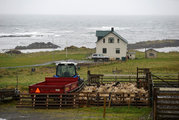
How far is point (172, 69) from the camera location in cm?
4662

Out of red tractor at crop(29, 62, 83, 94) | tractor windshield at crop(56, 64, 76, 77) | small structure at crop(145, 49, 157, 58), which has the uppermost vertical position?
small structure at crop(145, 49, 157, 58)

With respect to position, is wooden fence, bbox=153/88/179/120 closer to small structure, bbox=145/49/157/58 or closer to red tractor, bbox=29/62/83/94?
red tractor, bbox=29/62/83/94

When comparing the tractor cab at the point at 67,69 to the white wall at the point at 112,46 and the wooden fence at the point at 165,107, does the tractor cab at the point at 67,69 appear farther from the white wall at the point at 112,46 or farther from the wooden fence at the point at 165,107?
the white wall at the point at 112,46

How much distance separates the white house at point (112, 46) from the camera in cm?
6386

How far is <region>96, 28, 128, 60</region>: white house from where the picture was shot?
6386 cm

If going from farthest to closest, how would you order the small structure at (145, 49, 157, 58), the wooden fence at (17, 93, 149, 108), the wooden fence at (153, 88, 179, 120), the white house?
the small structure at (145, 49, 157, 58) < the white house < the wooden fence at (17, 93, 149, 108) < the wooden fence at (153, 88, 179, 120)

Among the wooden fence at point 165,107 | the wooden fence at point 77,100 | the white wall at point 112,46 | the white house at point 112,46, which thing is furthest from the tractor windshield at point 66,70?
the white wall at point 112,46

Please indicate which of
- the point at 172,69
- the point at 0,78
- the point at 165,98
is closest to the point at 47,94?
the point at 165,98

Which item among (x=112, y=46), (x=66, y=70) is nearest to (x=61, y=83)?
(x=66, y=70)

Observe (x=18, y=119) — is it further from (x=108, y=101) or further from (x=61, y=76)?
(x=61, y=76)

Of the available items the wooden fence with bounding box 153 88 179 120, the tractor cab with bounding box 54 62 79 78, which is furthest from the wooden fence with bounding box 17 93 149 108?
the tractor cab with bounding box 54 62 79 78

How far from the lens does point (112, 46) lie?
64.2 m

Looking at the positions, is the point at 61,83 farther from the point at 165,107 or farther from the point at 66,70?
the point at 165,107

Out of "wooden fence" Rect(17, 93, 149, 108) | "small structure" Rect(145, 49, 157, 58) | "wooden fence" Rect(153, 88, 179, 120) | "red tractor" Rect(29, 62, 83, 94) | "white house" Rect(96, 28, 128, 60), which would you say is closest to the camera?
"wooden fence" Rect(153, 88, 179, 120)
